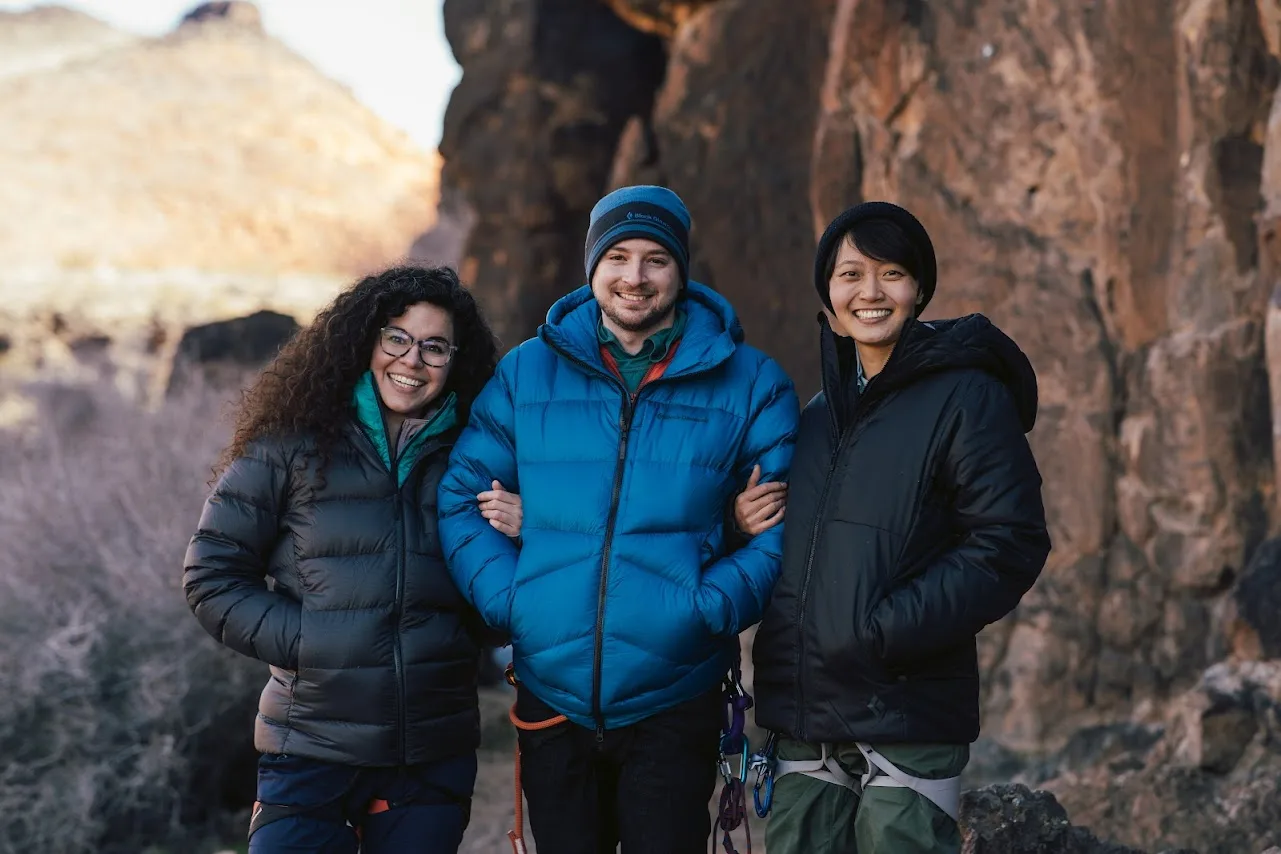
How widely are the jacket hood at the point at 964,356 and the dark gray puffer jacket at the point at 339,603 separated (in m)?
1.17

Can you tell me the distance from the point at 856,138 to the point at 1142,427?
2445 millimetres

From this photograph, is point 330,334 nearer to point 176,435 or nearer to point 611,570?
point 611,570

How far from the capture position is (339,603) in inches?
111

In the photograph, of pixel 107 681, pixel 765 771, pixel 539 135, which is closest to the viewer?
pixel 765 771

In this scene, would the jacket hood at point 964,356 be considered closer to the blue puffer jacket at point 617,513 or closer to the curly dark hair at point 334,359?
the blue puffer jacket at point 617,513

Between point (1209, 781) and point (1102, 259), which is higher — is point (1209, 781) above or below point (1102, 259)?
below

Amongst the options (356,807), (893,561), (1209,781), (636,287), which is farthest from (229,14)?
(893,561)

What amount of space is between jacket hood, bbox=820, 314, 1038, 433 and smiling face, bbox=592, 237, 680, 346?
571 millimetres

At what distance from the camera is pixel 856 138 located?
7117mm

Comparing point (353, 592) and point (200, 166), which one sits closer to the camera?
point (353, 592)

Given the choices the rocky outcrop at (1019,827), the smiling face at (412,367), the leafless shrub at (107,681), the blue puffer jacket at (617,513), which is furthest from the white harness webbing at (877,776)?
the leafless shrub at (107,681)

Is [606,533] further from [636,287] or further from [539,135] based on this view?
[539,135]

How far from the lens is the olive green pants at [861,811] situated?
252cm

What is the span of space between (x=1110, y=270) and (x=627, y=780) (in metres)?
4.21
